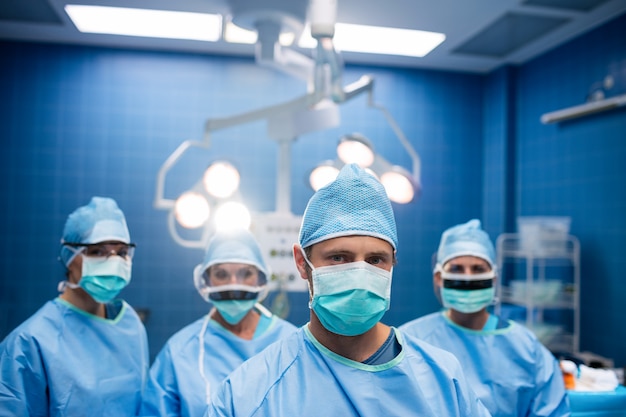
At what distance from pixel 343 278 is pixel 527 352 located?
1.06m

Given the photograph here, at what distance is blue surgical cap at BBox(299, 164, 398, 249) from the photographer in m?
1.04

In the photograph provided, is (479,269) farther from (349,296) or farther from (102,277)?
(102,277)

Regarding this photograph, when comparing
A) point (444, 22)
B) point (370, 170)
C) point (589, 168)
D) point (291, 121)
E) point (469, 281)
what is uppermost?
point (444, 22)

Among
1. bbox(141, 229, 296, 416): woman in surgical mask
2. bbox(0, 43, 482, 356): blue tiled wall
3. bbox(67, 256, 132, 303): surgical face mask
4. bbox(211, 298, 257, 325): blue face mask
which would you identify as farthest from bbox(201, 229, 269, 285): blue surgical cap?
bbox(0, 43, 482, 356): blue tiled wall

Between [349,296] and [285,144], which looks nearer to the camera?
[349,296]

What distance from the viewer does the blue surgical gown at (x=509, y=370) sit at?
5.60ft

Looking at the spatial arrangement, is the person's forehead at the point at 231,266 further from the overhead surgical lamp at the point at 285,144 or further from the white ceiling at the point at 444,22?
the white ceiling at the point at 444,22

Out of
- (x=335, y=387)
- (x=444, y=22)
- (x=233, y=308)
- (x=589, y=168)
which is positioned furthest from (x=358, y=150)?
(x=589, y=168)

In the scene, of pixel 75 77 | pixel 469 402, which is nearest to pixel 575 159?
pixel 469 402

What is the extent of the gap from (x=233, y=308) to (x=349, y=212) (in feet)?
2.80

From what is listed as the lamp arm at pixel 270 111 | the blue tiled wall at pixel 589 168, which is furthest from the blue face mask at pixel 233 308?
the blue tiled wall at pixel 589 168

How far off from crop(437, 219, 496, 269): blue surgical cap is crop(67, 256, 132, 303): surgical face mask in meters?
1.16

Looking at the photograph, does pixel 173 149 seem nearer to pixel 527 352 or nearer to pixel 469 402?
pixel 527 352

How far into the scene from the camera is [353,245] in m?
1.05
